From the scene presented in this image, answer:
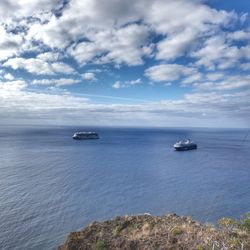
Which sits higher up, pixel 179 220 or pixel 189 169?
pixel 179 220

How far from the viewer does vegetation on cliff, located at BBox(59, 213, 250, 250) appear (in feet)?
71.9

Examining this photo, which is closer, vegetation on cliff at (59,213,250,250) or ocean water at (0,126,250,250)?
vegetation on cliff at (59,213,250,250)

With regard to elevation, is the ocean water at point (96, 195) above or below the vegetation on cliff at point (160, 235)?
below

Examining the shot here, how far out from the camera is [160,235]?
2419 centimetres

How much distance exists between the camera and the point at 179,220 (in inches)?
1087

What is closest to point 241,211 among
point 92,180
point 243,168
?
point 92,180

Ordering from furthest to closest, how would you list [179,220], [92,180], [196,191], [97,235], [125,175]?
[125,175], [92,180], [196,191], [179,220], [97,235]

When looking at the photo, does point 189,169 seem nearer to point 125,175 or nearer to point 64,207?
point 125,175

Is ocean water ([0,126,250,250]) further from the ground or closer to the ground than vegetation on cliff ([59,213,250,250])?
closer to the ground

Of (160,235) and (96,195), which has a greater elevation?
(160,235)

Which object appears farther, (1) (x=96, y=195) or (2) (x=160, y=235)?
(1) (x=96, y=195)

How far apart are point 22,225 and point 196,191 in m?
40.7

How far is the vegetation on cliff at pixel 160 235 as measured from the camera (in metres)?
21.9

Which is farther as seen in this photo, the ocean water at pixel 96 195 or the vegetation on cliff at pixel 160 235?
the ocean water at pixel 96 195
